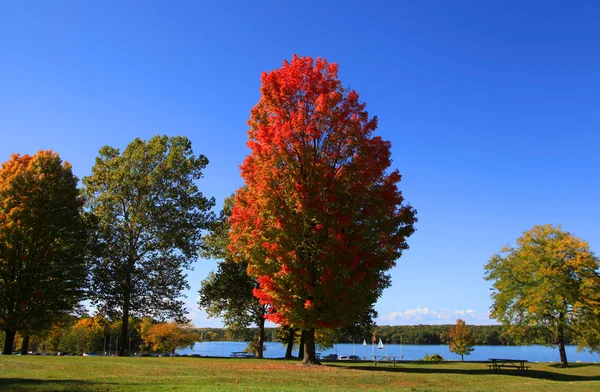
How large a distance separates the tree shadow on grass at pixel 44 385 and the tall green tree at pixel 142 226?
20.4m

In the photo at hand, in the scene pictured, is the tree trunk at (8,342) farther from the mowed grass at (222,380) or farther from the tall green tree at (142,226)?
the mowed grass at (222,380)

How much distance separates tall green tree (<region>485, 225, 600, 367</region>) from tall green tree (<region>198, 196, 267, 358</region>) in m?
23.6

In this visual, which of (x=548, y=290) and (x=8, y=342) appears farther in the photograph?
(x=548, y=290)

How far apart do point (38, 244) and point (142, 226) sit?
283 inches

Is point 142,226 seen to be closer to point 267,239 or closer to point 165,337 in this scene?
point 267,239

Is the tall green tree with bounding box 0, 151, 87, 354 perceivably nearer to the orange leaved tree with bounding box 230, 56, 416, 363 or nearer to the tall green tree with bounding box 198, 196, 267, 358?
the tall green tree with bounding box 198, 196, 267, 358

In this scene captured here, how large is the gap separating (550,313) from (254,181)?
3167cm

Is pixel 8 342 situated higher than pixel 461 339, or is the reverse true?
pixel 8 342

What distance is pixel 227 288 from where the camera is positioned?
39531 mm

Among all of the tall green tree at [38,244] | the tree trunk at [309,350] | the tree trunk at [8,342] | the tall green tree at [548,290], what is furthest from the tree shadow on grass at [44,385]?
the tall green tree at [548,290]

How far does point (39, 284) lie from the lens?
105 ft

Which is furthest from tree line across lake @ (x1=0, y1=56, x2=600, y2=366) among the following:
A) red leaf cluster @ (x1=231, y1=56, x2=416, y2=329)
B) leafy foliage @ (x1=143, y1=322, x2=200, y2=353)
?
leafy foliage @ (x1=143, y1=322, x2=200, y2=353)

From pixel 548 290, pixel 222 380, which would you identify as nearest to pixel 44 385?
pixel 222 380

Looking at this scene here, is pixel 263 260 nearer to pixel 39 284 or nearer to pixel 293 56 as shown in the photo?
pixel 293 56
